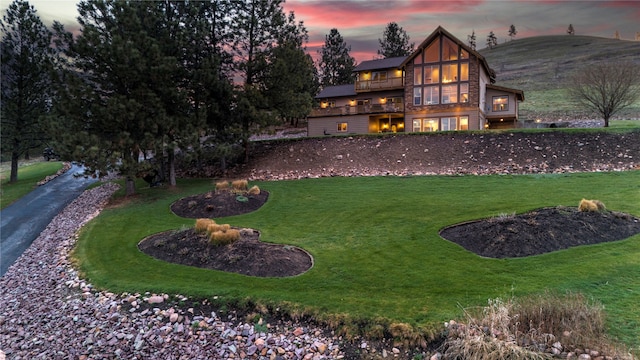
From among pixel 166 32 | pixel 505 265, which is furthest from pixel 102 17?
pixel 505 265

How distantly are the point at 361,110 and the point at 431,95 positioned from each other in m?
6.83

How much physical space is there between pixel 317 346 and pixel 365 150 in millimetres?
19863

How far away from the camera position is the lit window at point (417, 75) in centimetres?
3138

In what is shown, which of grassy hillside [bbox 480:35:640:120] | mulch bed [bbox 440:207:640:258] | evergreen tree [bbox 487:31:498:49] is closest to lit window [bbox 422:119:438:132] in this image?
mulch bed [bbox 440:207:640:258]

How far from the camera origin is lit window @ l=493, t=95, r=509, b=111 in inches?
1304

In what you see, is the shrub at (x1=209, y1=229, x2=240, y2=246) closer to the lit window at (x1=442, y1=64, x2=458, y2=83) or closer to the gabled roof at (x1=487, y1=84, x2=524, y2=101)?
the lit window at (x1=442, y1=64, x2=458, y2=83)

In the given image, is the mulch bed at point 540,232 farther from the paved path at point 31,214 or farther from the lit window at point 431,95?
the lit window at point 431,95

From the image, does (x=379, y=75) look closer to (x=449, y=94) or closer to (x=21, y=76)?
(x=449, y=94)

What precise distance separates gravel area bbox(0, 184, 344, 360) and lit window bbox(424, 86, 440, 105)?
2833cm

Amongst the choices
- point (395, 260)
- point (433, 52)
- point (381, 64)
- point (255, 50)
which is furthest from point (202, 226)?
point (381, 64)

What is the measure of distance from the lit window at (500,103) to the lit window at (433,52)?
7516 millimetres

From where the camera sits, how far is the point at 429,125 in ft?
102

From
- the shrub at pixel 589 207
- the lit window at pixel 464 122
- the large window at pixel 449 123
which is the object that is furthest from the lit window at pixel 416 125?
the shrub at pixel 589 207

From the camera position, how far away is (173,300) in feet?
25.5
